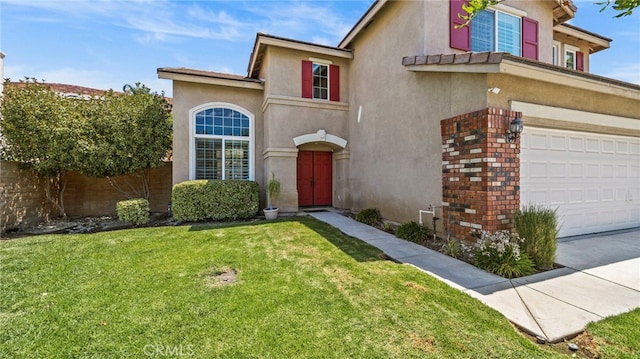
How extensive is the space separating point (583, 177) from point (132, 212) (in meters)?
13.6

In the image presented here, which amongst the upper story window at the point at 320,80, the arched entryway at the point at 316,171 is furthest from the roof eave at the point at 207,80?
the arched entryway at the point at 316,171

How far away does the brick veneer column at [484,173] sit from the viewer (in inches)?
211

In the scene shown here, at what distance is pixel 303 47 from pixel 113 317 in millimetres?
A: 10198

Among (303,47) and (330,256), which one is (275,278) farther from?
(303,47)

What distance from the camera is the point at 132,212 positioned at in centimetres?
930

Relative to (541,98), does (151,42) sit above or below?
above

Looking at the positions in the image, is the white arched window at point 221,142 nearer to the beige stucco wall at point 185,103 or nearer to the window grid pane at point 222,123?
the window grid pane at point 222,123

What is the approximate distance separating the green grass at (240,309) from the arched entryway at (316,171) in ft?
20.3

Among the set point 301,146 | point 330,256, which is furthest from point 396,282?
point 301,146

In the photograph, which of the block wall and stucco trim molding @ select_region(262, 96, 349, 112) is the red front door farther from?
the block wall

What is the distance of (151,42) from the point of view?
380 inches

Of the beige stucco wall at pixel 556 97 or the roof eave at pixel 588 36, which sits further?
the roof eave at pixel 588 36

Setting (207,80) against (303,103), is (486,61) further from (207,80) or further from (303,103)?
(207,80)

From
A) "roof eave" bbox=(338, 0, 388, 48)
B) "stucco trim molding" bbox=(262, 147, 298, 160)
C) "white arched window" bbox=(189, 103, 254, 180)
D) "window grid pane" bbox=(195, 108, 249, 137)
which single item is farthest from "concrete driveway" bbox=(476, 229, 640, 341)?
"window grid pane" bbox=(195, 108, 249, 137)
